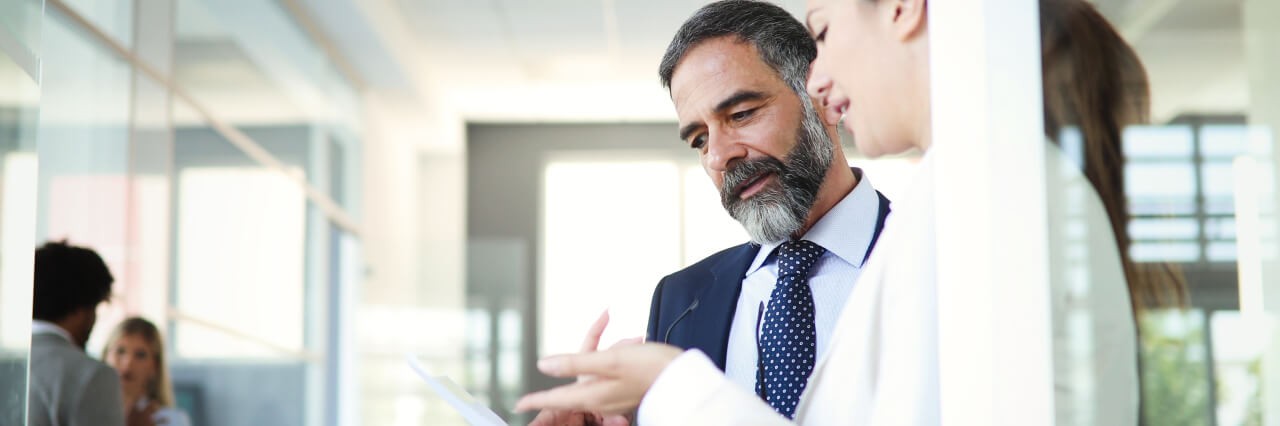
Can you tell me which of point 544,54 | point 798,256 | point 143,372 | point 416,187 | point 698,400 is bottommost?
point 143,372

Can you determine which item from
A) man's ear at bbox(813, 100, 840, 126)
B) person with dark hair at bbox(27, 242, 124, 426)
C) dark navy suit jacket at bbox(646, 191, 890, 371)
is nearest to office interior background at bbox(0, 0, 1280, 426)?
dark navy suit jacket at bbox(646, 191, 890, 371)

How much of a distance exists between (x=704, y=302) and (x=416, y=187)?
7767 mm

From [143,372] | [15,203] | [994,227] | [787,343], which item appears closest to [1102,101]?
[994,227]

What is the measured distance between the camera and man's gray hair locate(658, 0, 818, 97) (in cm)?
186

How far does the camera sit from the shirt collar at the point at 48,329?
296cm

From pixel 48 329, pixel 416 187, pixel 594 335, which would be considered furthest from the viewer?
pixel 416 187

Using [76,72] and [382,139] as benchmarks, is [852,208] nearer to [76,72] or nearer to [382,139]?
[76,72]

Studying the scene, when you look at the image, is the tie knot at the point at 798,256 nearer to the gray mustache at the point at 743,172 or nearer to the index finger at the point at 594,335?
the gray mustache at the point at 743,172

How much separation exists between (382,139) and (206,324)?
11.8ft

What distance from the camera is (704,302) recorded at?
63.9 inches

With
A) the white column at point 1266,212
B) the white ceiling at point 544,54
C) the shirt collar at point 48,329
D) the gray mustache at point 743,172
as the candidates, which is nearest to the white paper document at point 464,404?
the white column at point 1266,212

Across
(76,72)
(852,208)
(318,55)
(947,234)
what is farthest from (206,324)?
(947,234)

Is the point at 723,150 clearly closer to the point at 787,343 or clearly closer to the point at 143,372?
the point at 787,343

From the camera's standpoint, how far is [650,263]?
9117mm
